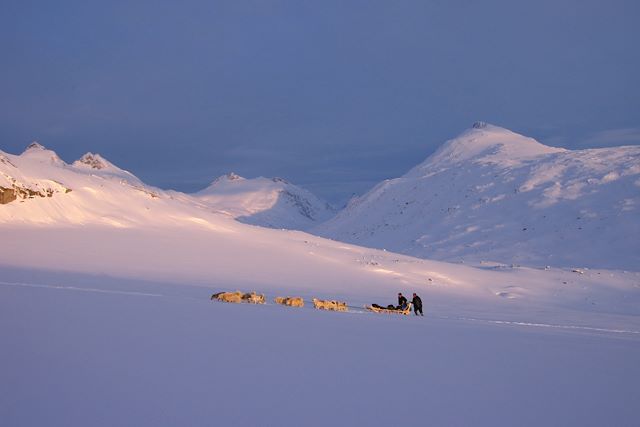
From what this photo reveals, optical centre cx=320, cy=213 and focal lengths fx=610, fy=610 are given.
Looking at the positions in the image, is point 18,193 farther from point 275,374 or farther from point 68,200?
point 275,374

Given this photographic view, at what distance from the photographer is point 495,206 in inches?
2992

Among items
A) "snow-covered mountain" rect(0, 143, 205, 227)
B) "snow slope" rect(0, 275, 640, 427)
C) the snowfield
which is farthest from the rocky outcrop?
"snow slope" rect(0, 275, 640, 427)

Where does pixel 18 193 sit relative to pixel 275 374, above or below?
above

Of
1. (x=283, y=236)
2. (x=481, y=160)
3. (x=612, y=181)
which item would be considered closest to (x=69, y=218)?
(x=283, y=236)

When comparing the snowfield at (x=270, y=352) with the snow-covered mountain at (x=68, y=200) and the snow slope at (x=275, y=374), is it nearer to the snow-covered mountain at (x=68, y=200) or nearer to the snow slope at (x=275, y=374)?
the snow slope at (x=275, y=374)

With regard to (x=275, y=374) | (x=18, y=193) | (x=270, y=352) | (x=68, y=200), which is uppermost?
(x=68, y=200)

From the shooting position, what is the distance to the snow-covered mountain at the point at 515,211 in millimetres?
60500

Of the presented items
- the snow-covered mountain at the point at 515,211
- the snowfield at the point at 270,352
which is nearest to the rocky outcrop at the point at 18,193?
the snowfield at the point at 270,352

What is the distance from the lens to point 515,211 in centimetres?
7288

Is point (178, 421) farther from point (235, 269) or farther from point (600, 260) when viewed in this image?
point (600, 260)

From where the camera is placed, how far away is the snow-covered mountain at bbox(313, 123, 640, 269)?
60.5m

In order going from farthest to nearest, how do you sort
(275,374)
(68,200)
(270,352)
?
(68,200)
(270,352)
(275,374)

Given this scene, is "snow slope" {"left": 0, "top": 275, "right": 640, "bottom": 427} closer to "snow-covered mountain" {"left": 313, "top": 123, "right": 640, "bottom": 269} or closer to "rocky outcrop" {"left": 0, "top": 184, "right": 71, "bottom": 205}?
"rocky outcrop" {"left": 0, "top": 184, "right": 71, "bottom": 205}

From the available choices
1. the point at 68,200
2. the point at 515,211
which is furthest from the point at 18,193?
the point at 515,211
